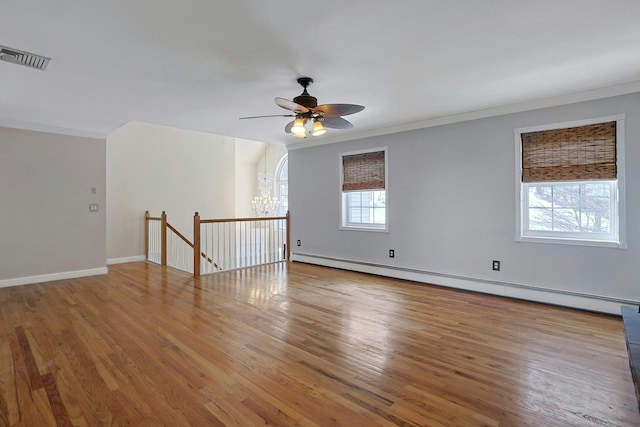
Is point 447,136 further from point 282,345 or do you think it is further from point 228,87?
point 282,345

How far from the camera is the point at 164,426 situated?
5.53ft

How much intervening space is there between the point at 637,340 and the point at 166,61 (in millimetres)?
4032

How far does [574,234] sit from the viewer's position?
3629 millimetres

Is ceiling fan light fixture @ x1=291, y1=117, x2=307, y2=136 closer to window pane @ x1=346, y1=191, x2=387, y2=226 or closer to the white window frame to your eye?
window pane @ x1=346, y1=191, x2=387, y2=226

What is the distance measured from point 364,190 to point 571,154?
2.82m

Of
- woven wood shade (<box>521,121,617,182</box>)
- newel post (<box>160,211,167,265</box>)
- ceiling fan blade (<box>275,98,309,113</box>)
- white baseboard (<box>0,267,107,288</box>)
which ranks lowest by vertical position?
white baseboard (<box>0,267,107,288</box>)

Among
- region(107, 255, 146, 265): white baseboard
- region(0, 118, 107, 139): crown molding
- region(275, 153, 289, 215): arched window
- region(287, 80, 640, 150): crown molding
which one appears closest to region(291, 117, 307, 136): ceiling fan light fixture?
region(287, 80, 640, 150): crown molding

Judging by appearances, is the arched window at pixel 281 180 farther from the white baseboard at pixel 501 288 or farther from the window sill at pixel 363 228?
the white baseboard at pixel 501 288

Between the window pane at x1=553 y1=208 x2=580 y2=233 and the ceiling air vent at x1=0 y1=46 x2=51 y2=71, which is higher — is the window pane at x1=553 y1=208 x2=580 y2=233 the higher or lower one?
the lower one

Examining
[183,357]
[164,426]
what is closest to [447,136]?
[183,357]

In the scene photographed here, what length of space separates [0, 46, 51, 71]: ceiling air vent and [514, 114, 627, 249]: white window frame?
16.0 ft

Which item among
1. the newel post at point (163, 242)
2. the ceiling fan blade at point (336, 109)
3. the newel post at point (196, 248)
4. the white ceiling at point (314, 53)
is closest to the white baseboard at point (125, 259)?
the newel post at point (163, 242)

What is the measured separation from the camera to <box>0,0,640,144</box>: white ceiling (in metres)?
1.99

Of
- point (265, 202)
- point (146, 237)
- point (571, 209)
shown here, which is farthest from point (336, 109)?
point (146, 237)
